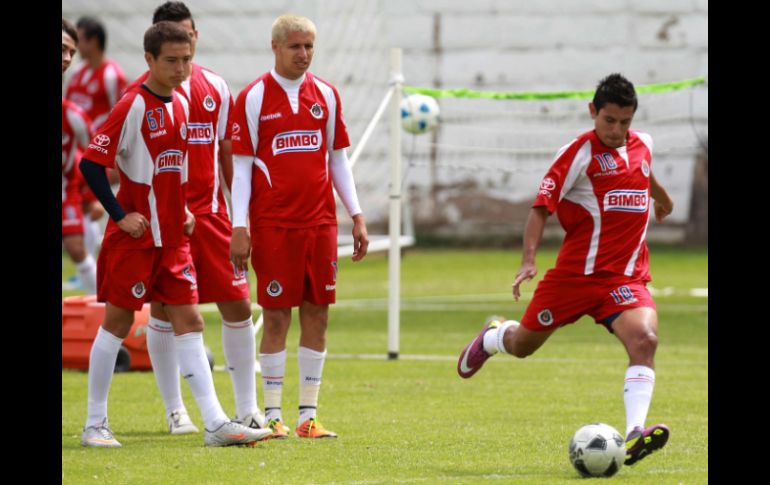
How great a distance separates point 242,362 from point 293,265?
633 millimetres

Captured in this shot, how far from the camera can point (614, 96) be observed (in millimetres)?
6074

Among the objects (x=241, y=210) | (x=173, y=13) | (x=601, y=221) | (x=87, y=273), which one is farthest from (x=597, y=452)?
(x=87, y=273)

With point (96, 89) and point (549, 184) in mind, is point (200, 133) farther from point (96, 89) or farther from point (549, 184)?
point (96, 89)

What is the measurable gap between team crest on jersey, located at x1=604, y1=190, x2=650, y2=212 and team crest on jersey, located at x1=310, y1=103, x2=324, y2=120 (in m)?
1.44

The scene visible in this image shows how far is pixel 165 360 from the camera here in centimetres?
690

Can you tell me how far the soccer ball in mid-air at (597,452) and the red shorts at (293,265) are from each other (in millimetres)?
1761

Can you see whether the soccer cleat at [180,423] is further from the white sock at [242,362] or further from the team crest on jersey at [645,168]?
the team crest on jersey at [645,168]

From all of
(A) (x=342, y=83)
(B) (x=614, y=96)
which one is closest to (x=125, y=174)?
(B) (x=614, y=96)

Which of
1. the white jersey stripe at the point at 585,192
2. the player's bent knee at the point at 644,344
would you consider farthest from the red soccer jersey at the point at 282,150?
→ the player's bent knee at the point at 644,344

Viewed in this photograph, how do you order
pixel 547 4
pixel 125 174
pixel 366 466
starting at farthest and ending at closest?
pixel 547 4 < pixel 125 174 < pixel 366 466

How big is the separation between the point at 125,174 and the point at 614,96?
227 centimetres

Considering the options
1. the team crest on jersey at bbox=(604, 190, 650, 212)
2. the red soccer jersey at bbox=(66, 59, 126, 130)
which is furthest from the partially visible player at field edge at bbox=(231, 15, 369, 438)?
the red soccer jersey at bbox=(66, 59, 126, 130)

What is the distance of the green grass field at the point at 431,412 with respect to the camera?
5449 mm

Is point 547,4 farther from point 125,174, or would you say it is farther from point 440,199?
point 125,174
